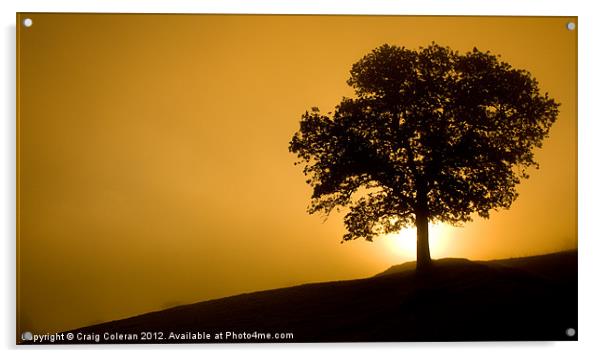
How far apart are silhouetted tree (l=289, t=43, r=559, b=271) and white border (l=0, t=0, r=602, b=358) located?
12.1 inches

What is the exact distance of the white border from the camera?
167 inches

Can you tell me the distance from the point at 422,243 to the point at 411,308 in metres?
0.46

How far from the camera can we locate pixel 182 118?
4348mm

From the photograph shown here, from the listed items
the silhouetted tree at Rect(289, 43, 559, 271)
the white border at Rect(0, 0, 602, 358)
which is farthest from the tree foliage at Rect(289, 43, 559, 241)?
the white border at Rect(0, 0, 602, 358)

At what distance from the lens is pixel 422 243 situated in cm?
430

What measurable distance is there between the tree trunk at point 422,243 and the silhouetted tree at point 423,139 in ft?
0.03

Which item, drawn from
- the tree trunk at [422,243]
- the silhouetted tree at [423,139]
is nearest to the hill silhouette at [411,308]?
the tree trunk at [422,243]

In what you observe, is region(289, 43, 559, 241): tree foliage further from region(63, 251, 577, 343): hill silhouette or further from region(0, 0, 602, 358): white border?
region(63, 251, 577, 343): hill silhouette

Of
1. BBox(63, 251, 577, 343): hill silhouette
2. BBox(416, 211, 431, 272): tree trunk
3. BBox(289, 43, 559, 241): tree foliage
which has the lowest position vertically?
BBox(63, 251, 577, 343): hill silhouette
